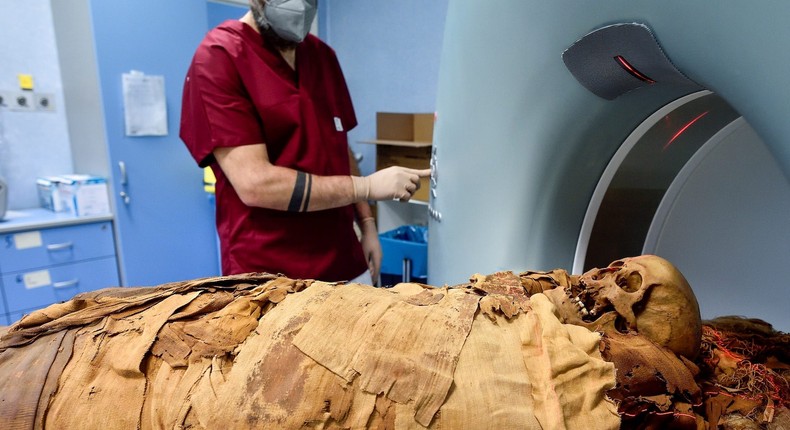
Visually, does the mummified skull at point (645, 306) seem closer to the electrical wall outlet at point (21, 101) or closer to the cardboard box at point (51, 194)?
the cardboard box at point (51, 194)

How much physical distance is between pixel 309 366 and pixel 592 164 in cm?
76

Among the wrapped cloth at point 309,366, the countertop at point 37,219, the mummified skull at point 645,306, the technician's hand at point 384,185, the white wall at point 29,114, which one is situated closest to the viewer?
the wrapped cloth at point 309,366

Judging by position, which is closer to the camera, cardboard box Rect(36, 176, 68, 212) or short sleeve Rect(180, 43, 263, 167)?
short sleeve Rect(180, 43, 263, 167)

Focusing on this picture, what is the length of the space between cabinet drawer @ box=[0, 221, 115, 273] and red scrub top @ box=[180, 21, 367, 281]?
4.67 ft

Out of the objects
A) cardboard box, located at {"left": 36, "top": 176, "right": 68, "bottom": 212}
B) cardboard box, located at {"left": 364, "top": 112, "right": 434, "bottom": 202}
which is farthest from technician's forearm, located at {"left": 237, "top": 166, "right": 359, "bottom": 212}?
cardboard box, located at {"left": 36, "top": 176, "right": 68, "bottom": 212}

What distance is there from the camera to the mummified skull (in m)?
0.66

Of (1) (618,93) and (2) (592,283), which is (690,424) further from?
(1) (618,93)

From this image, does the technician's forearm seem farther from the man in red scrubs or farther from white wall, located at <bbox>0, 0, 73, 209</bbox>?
white wall, located at <bbox>0, 0, 73, 209</bbox>

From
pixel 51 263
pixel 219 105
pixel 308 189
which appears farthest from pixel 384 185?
pixel 51 263

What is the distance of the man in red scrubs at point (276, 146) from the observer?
3.63 ft

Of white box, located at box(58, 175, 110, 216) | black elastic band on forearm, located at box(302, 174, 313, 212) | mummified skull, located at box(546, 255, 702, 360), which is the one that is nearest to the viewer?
mummified skull, located at box(546, 255, 702, 360)

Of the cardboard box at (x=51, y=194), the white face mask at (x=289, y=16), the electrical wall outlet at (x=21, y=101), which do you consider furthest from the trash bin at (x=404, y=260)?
the electrical wall outlet at (x=21, y=101)

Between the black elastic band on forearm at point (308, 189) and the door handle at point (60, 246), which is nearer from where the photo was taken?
the black elastic band on forearm at point (308, 189)

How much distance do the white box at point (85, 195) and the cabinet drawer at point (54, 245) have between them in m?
0.08
